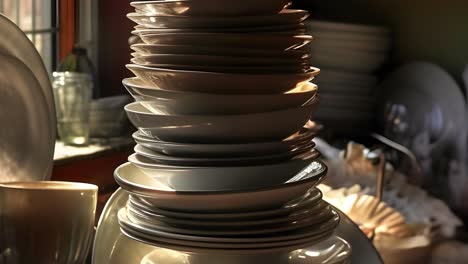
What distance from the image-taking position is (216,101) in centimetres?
61

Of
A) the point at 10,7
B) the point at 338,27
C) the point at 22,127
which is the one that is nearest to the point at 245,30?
the point at 22,127

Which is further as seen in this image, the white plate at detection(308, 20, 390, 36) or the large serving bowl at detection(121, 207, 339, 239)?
the white plate at detection(308, 20, 390, 36)

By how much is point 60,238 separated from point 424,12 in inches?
64.7

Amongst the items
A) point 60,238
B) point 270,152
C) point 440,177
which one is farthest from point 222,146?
point 440,177

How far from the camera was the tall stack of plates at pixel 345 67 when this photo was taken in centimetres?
199

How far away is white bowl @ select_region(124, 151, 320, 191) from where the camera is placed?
609 millimetres

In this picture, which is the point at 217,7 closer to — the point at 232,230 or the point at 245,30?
the point at 245,30

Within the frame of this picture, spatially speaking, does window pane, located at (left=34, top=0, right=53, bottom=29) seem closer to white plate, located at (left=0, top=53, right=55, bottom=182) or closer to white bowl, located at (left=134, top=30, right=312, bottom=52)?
white plate, located at (left=0, top=53, right=55, bottom=182)

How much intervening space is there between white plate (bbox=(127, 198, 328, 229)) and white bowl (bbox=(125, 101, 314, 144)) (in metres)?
0.06

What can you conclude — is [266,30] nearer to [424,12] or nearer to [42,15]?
[42,15]

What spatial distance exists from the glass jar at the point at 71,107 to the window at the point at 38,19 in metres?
0.05

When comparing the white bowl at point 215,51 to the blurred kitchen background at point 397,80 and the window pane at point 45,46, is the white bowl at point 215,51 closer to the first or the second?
the window pane at point 45,46

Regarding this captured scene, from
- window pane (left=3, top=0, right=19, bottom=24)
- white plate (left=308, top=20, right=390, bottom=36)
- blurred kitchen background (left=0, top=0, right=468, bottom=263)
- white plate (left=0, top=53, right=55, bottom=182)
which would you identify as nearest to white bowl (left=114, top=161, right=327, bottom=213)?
white plate (left=0, top=53, right=55, bottom=182)

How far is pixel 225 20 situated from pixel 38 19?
746 millimetres
